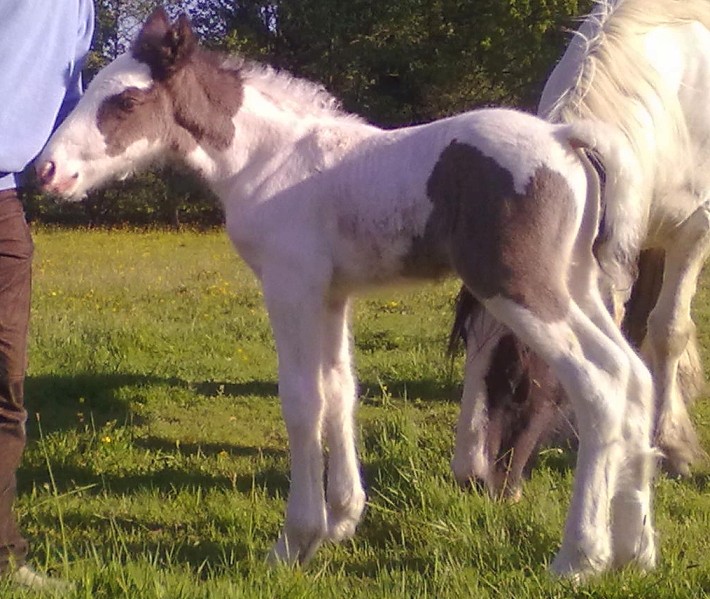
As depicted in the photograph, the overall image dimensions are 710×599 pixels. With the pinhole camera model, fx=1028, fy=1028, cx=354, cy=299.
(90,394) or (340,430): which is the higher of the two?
(340,430)

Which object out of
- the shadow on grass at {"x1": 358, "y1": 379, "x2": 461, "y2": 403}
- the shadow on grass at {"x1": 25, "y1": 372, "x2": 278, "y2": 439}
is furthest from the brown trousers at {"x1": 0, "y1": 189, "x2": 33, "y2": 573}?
the shadow on grass at {"x1": 358, "y1": 379, "x2": 461, "y2": 403}

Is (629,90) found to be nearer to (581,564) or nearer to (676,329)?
(676,329)

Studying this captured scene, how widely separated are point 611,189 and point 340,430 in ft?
4.57

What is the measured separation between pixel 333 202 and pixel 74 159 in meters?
0.92

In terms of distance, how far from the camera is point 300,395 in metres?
3.60

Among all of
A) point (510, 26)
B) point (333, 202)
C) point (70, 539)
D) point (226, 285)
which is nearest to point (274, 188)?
point (333, 202)

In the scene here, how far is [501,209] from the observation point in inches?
126

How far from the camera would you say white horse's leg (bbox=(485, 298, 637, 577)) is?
3.19 m

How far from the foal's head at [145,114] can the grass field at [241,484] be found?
37.6 inches

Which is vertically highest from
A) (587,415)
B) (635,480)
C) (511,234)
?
(511,234)

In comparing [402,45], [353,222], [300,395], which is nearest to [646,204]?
[353,222]

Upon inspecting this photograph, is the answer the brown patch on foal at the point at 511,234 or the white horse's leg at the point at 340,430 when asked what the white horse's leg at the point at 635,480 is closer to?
the brown patch on foal at the point at 511,234

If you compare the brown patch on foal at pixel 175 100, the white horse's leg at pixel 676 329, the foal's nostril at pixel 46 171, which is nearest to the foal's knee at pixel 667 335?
the white horse's leg at pixel 676 329

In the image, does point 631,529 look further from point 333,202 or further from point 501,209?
point 333,202
